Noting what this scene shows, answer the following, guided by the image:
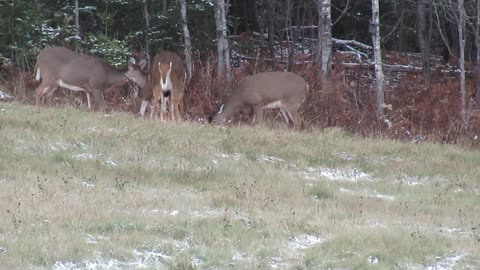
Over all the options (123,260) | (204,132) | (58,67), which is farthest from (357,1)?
(123,260)

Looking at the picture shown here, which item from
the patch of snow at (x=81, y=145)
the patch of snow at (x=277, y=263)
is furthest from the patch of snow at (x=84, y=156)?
the patch of snow at (x=277, y=263)

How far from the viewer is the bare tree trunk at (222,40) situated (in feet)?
66.5

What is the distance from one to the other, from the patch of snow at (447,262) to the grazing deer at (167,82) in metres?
8.79

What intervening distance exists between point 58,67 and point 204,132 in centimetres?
428

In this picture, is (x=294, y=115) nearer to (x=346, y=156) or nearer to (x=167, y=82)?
(x=167, y=82)

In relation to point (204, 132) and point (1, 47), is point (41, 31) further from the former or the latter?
point (204, 132)

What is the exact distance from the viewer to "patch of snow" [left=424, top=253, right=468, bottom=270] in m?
8.41

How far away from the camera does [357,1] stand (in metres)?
30.0

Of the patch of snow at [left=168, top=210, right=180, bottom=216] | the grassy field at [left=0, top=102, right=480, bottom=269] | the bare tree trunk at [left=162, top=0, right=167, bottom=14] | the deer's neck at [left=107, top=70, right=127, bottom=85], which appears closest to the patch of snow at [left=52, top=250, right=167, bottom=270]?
the grassy field at [left=0, top=102, right=480, bottom=269]

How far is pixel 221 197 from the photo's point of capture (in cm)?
1054

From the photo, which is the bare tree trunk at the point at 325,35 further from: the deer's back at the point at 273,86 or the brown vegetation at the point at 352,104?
the deer's back at the point at 273,86

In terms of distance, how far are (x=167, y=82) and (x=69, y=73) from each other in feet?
5.87

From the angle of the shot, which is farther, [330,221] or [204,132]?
[204,132]

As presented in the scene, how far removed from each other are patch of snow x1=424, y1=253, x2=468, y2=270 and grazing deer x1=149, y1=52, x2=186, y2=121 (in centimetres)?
879
